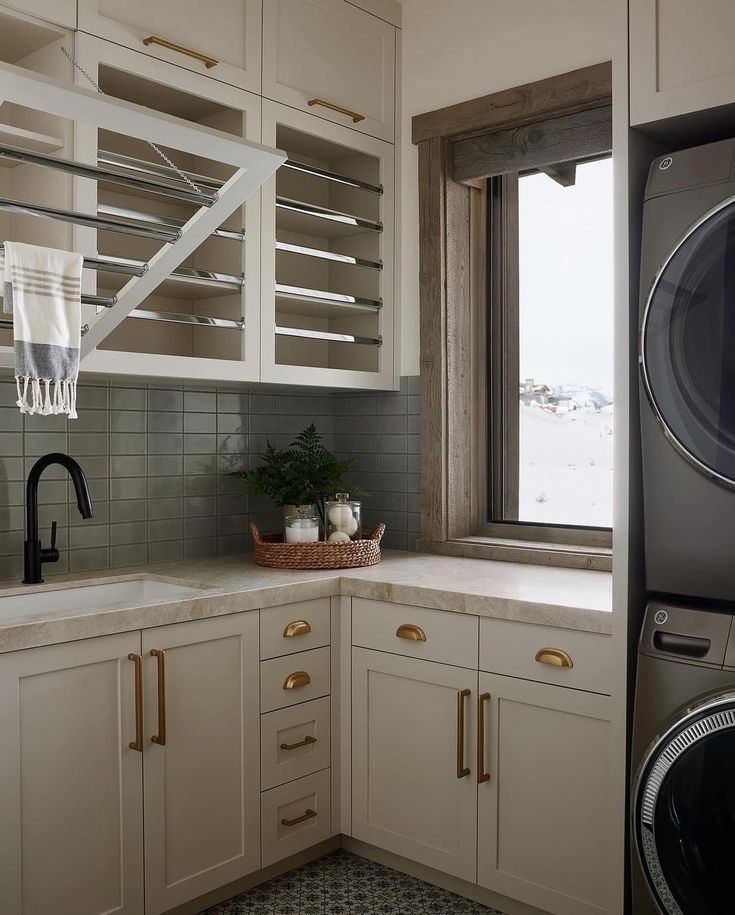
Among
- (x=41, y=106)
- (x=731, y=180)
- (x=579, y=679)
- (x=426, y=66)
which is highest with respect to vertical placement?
(x=426, y=66)

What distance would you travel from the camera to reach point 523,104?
2.83m

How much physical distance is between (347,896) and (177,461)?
138cm

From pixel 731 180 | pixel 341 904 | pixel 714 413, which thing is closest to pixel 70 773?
pixel 341 904

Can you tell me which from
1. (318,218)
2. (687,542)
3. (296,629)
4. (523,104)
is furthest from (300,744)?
(523,104)

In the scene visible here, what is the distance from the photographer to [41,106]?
169cm

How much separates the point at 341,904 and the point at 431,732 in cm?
50

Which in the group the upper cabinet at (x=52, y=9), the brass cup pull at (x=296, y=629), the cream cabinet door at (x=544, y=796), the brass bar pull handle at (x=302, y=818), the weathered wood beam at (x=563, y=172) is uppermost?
the upper cabinet at (x=52, y=9)

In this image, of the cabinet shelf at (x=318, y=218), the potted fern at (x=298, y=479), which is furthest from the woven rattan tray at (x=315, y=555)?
the cabinet shelf at (x=318, y=218)

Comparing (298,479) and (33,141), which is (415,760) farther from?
(33,141)

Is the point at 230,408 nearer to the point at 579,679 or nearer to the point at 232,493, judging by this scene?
the point at 232,493

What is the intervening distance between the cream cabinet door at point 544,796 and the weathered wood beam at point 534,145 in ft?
5.29

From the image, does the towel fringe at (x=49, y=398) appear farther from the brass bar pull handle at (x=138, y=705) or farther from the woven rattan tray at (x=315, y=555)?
the woven rattan tray at (x=315, y=555)

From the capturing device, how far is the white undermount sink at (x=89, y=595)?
2379 millimetres

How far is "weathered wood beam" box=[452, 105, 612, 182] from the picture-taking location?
2.73 m
